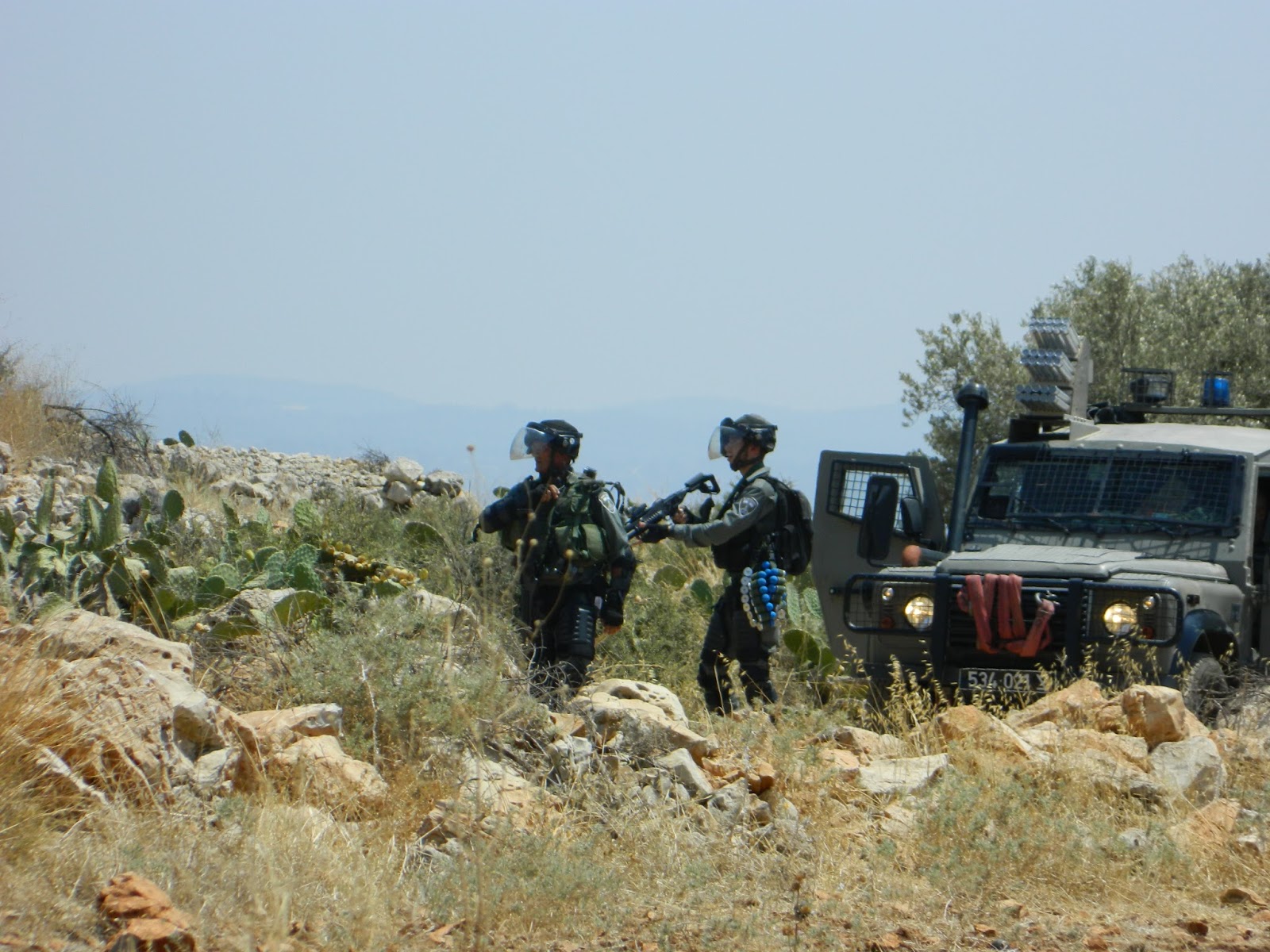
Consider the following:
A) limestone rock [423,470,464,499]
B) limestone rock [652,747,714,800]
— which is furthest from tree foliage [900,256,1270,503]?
limestone rock [652,747,714,800]

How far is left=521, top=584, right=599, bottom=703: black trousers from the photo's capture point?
7164 millimetres

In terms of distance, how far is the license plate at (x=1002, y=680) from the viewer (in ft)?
23.5

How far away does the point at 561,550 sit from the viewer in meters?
7.23

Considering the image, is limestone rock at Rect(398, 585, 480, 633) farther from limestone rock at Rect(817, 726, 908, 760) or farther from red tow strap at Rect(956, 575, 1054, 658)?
red tow strap at Rect(956, 575, 1054, 658)

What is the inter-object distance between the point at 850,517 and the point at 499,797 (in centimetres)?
353

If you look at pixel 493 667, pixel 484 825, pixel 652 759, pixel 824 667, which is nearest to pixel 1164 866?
pixel 652 759

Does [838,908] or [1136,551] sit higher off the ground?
[1136,551]

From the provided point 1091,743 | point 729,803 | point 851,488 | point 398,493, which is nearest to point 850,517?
point 851,488

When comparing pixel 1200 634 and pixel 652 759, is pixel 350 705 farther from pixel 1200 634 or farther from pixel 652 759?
pixel 1200 634

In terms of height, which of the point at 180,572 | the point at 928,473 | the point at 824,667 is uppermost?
the point at 928,473

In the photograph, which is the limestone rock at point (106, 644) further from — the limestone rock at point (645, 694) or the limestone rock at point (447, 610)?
the limestone rock at point (645, 694)

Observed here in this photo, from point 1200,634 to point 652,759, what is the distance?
2.96 meters

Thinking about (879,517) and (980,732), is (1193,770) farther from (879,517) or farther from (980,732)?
(879,517)

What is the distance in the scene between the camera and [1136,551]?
25.1ft
